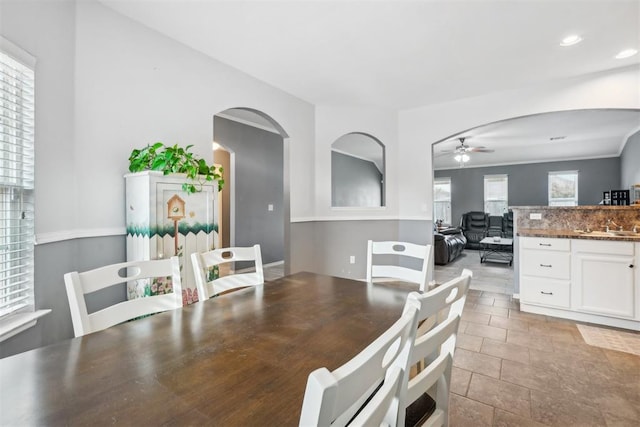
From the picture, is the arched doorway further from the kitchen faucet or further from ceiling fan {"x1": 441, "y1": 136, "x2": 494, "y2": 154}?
the kitchen faucet

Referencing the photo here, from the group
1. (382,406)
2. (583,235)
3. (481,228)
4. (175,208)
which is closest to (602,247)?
(583,235)

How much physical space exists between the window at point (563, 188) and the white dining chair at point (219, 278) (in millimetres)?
9404

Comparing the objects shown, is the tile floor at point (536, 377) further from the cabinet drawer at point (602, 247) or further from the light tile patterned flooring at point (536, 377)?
the cabinet drawer at point (602, 247)

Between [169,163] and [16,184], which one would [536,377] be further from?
[16,184]

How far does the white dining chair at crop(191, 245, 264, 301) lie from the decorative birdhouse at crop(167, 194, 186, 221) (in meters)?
0.58

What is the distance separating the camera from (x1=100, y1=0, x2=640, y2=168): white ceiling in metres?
2.17

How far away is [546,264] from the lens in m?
Answer: 3.10

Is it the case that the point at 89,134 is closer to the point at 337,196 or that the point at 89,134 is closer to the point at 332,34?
the point at 332,34

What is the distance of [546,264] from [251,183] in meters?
4.32

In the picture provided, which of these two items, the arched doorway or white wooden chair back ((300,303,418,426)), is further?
the arched doorway

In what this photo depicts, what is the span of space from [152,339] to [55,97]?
5.69ft

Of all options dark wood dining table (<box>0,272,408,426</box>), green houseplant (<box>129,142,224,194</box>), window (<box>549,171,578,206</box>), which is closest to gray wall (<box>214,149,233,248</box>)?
green houseplant (<box>129,142,224,194</box>)

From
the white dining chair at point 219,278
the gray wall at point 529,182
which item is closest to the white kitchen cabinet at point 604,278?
the white dining chair at point 219,278

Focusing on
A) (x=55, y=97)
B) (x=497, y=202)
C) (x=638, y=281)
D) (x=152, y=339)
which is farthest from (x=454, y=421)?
(x=497, y=202)
